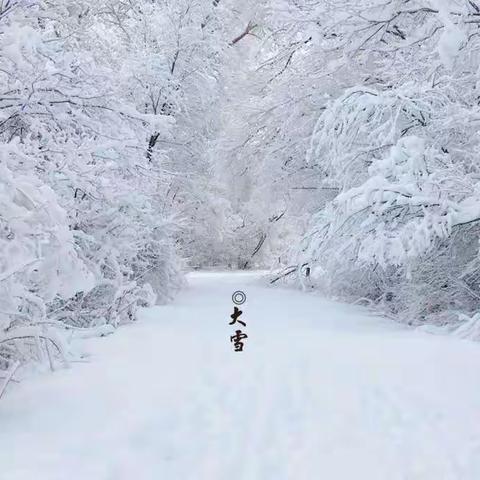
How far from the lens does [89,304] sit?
8375mm

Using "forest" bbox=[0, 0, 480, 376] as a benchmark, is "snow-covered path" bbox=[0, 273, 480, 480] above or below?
below

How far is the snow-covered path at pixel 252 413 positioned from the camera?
3334 millimetres

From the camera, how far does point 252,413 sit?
421 cm

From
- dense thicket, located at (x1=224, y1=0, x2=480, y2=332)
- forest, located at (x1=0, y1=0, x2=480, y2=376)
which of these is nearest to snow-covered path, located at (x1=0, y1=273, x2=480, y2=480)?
forest, located at (x1=0, y1=0, x2=480, y2=376)

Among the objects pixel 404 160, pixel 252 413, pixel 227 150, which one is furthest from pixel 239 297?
pixel 252 413

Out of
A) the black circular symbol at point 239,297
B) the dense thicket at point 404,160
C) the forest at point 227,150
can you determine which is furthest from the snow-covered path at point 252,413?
the black circular symbol at point 239,297

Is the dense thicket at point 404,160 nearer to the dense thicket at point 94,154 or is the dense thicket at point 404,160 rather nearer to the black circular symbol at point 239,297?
the black circular symbol at point 239,297

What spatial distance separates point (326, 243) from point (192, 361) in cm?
273

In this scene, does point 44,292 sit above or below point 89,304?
above

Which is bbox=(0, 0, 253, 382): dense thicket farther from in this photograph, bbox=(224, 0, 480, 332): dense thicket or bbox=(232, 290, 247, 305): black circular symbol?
bbox=(224, 0, 480, 332): dense thicket

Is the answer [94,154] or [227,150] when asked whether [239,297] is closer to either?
[227,150]

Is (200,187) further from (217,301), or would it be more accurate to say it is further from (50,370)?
(50,370)

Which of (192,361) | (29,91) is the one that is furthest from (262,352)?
(29,91)

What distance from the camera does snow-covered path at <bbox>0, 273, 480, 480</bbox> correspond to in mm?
3334
